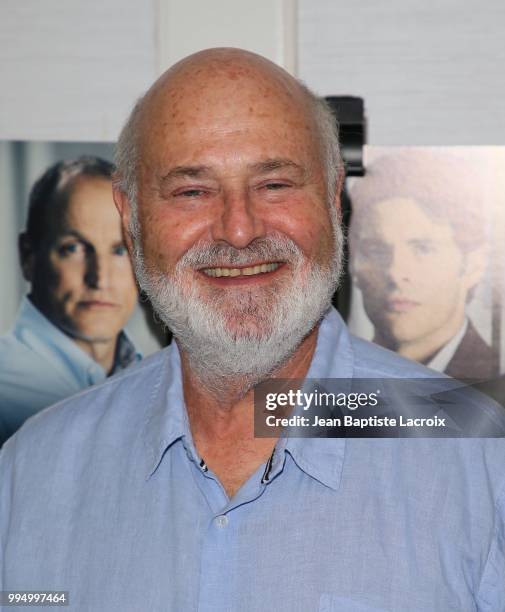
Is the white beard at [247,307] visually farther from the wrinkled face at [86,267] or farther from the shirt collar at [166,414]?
the wrinkled face at [86,267]

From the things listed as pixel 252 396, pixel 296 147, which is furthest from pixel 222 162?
pixel 252 396

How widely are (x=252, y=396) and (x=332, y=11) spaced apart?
720 millimetres

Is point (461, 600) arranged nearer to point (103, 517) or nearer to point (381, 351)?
point (381, 351)

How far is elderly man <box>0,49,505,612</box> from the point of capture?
1.05 m

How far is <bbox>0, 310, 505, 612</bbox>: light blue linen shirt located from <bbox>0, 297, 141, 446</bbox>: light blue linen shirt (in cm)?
29

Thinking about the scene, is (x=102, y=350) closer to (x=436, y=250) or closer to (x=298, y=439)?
(x=298, y=439)

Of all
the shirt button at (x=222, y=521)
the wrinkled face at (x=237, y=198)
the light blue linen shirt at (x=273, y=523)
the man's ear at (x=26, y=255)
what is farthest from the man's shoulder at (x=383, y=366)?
the man's ear at (x=26, y=255)

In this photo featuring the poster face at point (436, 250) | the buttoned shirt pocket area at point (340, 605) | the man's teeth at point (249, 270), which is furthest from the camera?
the poster face at point (436, 250)

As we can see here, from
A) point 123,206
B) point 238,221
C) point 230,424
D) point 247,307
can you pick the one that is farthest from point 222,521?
point 123,206

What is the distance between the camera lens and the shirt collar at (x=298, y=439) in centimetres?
109

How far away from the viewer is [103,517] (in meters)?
1.15

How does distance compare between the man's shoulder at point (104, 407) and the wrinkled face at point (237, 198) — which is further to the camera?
the man's shoulder at point (104, 407)

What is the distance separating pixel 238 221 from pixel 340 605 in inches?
20.3

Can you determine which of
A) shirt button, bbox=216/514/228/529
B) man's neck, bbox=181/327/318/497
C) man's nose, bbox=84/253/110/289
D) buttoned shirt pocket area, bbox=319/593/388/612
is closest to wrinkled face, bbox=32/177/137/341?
man's nose, bbox=84/253/110/289
